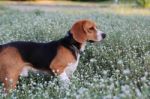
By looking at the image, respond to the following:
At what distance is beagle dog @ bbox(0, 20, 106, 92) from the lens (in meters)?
9.04

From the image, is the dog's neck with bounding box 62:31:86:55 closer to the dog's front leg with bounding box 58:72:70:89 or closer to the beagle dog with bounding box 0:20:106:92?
the beagle dog with bounding box 0:20:106:92

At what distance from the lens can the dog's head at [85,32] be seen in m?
9.11

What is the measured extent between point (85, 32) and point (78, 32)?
129mm

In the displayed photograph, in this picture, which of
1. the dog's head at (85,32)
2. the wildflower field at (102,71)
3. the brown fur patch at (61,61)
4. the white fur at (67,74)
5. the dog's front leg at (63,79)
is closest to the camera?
the wildflower field at (102,71)

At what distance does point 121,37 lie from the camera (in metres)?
12.2

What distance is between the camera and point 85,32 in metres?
9.18

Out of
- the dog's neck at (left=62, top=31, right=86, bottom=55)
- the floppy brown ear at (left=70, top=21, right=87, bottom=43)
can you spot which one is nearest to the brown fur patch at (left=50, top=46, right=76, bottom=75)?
the dog's neck at (left=62, top=31, right=86, bottom=55)

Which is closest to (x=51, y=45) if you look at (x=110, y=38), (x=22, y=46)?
(x=22, y=46)

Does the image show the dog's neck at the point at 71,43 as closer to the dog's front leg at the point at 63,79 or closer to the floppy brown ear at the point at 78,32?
the floppy brown ear at the point at 78,32

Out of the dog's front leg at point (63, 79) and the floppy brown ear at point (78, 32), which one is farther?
the floppy brown ear at point (78, 32)

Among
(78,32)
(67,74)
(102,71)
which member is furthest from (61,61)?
(102,71)

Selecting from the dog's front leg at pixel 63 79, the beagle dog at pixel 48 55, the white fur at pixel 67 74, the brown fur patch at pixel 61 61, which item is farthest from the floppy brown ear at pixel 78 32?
the dog's front leg at pixel 63 79

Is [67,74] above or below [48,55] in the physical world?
below

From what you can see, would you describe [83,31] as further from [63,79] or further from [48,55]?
[63,79]
